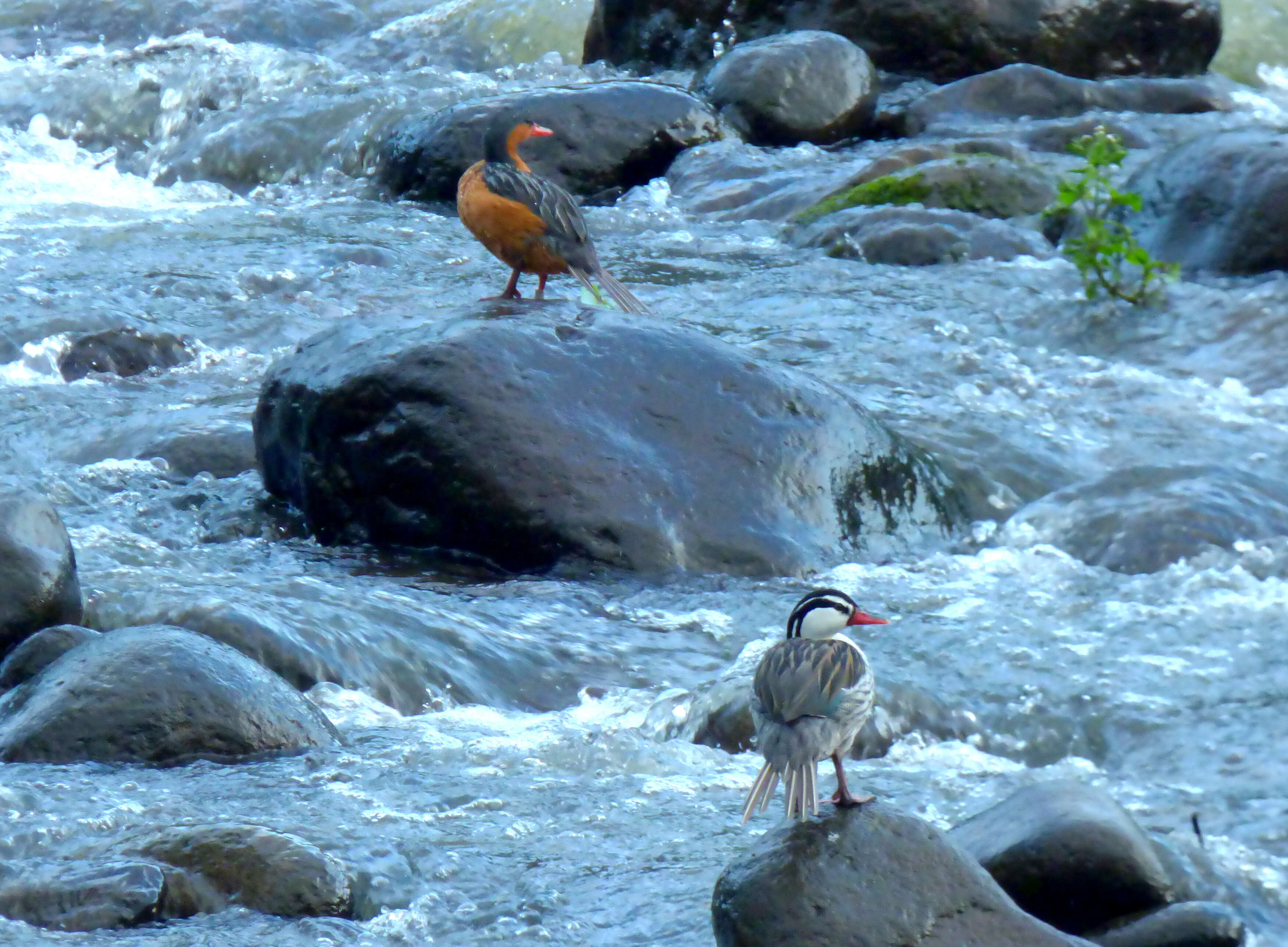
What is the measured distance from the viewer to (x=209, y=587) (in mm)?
6344

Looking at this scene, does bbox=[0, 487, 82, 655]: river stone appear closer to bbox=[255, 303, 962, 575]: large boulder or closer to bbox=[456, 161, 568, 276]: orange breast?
bbox=[255, 303, 962, 575]: large boulder

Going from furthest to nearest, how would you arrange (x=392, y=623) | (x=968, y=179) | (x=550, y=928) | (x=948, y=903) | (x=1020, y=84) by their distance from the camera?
(x=1020, y=84), (x=968, y=179), (x=392, y=623), (x=550, y=928), (x=948, y=903)

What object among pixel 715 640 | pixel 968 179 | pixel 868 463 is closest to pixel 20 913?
pixel 715 640

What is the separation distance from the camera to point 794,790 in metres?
4.13

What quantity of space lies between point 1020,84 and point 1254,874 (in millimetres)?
10455

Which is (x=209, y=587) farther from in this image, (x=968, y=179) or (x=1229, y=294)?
(x=968, y=179)

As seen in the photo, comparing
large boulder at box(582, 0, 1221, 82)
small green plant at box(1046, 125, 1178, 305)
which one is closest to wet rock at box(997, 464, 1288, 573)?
small green plant at box(1046, 125, 1178, 305)

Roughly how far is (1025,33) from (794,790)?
1212cm

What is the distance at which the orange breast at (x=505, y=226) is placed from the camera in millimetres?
7875

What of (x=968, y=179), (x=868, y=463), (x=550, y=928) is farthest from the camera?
(x=968, y=179)

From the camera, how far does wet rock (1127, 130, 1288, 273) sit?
10352 mm

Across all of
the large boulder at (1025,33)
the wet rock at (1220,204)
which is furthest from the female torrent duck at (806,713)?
the large boulder at (1025,33)

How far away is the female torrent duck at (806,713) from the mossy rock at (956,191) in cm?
790

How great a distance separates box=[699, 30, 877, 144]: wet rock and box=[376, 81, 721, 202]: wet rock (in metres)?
0.44
